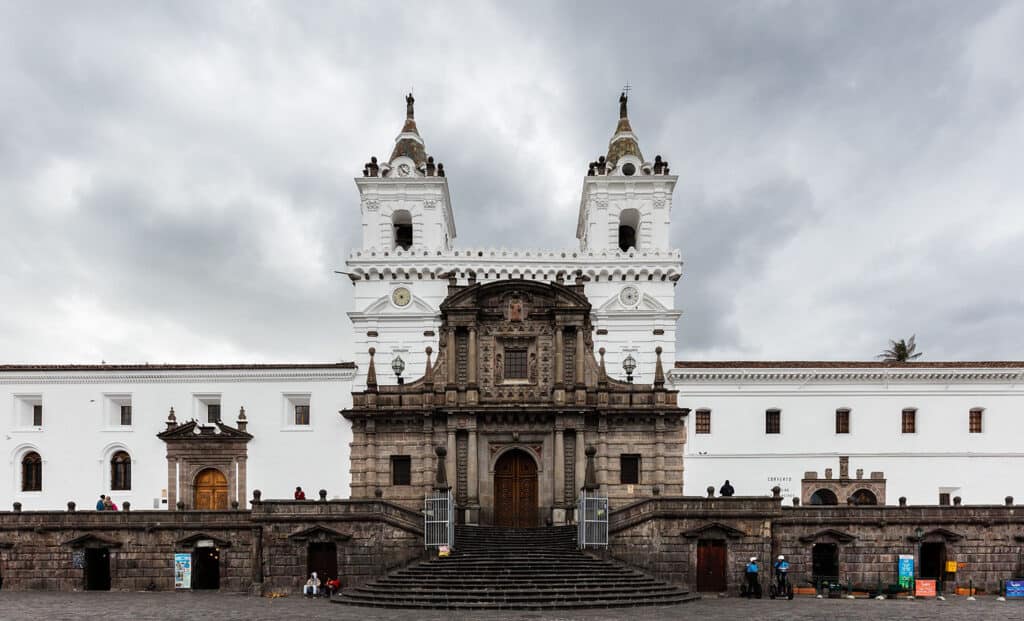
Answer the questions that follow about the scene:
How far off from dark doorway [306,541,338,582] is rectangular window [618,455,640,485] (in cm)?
1346

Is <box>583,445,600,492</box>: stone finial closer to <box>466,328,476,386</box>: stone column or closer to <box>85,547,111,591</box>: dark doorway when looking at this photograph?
<box>466,328,476,386</box>: stone column

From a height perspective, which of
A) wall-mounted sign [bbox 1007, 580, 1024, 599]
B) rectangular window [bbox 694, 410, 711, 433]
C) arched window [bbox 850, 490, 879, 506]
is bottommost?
wall-mounted sign [bbox 1007, 580, 1024, 599]

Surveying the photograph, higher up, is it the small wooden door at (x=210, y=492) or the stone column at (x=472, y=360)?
the stone column at (x=472, y=360)

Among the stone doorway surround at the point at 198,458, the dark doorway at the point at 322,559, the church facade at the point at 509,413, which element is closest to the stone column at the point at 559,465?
the church facade at the point at 509,413

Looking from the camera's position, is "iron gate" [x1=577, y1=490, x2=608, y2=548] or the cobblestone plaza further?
"iron gate" [x1=577, y1=490, x2=608, y2=548]

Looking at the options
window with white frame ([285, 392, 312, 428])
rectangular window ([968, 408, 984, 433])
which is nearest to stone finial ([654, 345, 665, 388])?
rectangular window ([968, 408, 984, 433])

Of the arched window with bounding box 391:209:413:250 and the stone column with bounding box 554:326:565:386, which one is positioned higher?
the arched window with bounding box 391:209:413:250

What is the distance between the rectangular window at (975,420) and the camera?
36.6 meters

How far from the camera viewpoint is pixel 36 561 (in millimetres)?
31000

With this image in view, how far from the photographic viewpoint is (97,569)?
103 feet

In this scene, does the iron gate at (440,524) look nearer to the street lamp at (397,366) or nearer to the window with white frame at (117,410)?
the street lamp at (397,366)

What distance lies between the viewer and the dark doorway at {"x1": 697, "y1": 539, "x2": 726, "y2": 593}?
96.5ft

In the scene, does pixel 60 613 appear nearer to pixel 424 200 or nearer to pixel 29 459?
pixel 29 459

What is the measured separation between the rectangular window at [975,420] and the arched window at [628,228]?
18.0 m
